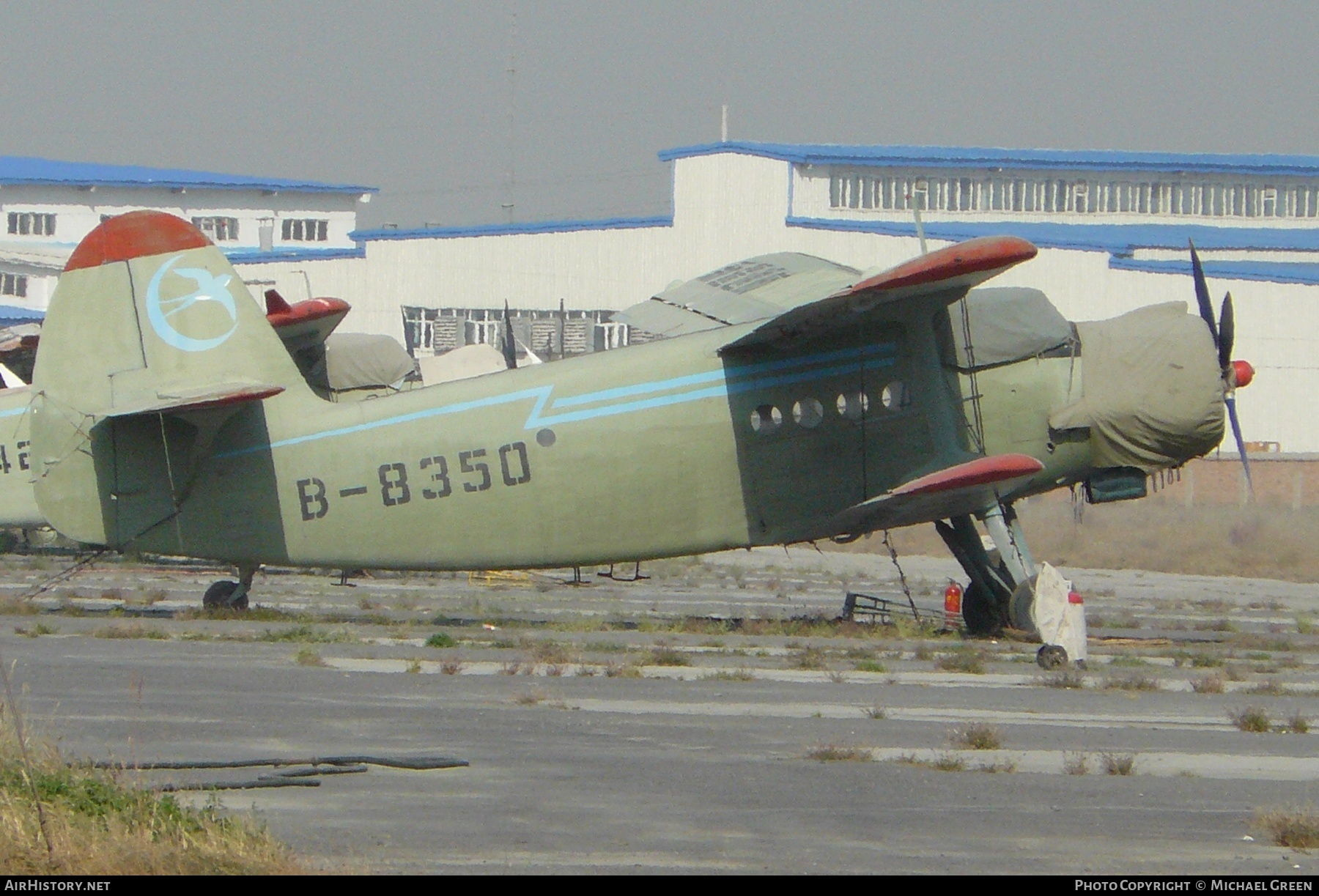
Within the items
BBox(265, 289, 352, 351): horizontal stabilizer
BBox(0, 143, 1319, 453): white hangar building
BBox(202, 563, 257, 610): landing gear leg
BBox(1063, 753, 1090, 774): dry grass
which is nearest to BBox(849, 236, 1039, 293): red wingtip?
BBox(1063, 753, 1090, 774): dry grass

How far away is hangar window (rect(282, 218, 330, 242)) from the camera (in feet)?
312

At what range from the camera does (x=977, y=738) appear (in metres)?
10.7

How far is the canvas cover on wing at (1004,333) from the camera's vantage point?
16.2 meters

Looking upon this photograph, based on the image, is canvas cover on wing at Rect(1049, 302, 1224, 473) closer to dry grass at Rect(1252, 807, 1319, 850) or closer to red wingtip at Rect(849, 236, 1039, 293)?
red wingtip at Rect(849, 236, 1039, 293)

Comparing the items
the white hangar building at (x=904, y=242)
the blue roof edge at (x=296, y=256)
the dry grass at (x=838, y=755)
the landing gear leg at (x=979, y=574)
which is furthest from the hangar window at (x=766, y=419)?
the blue roof edge at (x=296, y=256)

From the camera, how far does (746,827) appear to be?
314 inches

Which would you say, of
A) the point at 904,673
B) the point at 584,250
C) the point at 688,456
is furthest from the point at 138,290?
the point at 584,250

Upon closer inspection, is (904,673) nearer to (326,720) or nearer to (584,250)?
(326,720)

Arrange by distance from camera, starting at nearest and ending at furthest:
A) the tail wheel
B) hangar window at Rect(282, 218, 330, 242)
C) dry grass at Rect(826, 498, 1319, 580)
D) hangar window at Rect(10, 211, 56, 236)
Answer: the tail wheel < dry grass at Rect(826, 498, 1319, 580) < hangar window at Rect(10, 211, 56, 236) < hangar window at Rect(282, 218, 330, 242)

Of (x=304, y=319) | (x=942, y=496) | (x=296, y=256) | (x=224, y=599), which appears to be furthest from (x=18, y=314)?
(x=942, y=496)

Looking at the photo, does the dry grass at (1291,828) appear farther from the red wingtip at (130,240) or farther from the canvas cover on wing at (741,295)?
the red wingtip at (130,240)

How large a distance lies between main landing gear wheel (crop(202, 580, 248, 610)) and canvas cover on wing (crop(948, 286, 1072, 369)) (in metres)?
8.64

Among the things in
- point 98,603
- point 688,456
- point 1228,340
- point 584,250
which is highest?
point 584,250

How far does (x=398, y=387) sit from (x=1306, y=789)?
14663 millimetres
